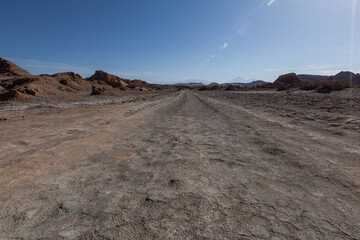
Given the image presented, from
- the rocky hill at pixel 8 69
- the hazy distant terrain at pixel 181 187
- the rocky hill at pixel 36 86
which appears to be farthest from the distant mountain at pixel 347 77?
the rocky hill at pixel 8 69

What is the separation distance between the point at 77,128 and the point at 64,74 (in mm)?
33840

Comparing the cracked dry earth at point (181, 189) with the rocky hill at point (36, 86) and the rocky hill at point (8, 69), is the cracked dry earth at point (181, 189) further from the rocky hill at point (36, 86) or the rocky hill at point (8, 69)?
the rocky hill at point (8, 69)

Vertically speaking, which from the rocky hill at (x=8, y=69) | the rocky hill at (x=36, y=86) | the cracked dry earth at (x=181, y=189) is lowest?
the cracked dry earth at (x=181, y=189)

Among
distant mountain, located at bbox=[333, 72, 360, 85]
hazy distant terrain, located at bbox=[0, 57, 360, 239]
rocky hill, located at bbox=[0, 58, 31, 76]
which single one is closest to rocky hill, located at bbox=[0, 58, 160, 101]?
rocky hill, located at bbox=[0, 58, 31, 76]

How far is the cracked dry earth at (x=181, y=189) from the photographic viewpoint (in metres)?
1.66

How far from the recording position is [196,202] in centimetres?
203

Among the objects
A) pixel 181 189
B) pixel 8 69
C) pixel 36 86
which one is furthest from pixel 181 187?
pixel 8 69

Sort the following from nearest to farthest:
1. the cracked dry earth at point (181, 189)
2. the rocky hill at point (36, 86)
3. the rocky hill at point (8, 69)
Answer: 1. the cracked dry earth at point (181, 189)
2. the rocky hill at point (36, 86)
3. the rocky hill at point (8, 69)

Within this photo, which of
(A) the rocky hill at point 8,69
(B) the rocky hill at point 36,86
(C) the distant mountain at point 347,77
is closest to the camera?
(B) the rocky hill at point 36,86

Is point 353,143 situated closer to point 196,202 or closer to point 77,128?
point 196,202

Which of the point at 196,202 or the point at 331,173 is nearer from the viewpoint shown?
the point at 196,202

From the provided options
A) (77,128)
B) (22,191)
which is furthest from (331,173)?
(77,128)

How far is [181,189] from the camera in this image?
2297 millimetres

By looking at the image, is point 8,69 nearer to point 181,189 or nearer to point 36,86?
point 36,86
